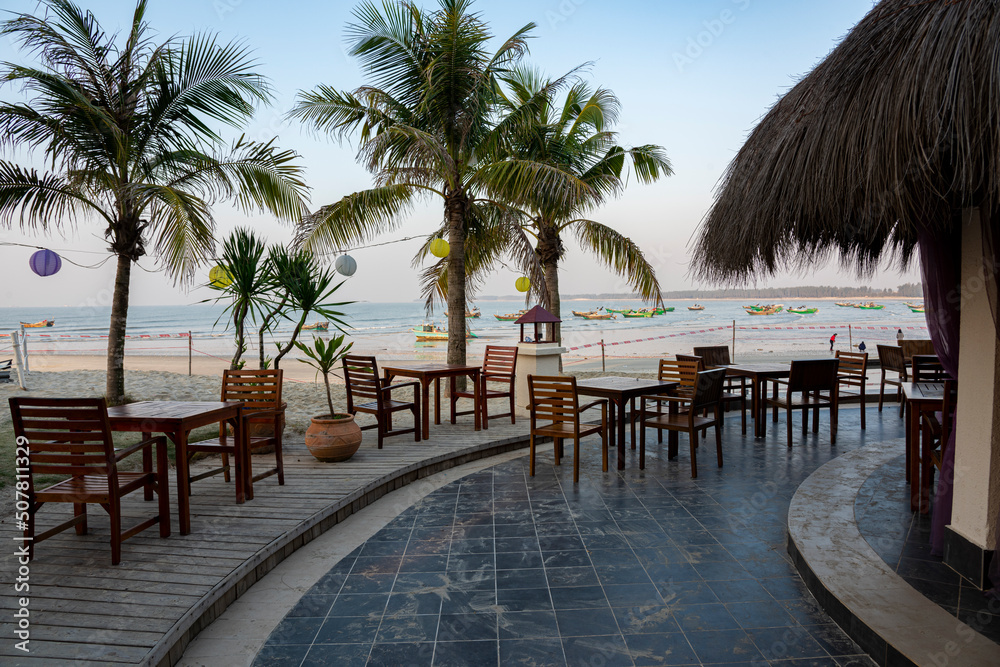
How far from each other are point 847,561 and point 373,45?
8437 mm

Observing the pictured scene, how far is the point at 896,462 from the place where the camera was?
509cm

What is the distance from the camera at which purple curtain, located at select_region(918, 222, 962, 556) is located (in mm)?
3162

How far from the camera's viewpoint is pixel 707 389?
5348 mm

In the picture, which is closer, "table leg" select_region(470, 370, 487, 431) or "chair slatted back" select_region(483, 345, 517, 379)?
"table leg" select_region(470, 370, 487, 431)

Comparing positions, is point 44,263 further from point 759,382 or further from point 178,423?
point 759,382

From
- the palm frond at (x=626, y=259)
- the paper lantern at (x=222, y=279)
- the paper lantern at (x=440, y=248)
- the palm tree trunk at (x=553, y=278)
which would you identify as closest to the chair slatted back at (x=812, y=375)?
the palm frond at (x=626, y=259)

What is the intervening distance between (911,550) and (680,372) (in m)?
2.97

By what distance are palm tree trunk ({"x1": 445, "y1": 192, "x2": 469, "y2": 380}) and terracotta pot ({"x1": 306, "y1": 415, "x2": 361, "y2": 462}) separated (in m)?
3.56

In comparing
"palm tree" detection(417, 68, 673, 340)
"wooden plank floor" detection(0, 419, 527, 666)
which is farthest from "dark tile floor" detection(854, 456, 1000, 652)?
"palm tree" detection(417, 68, 673, 340)

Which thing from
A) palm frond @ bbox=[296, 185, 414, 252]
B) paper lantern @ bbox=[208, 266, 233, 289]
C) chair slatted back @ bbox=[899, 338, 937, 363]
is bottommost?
chair slatted back @ bbox=[899, 338, 937, 363]

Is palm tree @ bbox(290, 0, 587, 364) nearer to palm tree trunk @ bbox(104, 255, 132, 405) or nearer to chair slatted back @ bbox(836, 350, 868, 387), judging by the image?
palm tree trunk @ bbox(104, 255, 132, 405)

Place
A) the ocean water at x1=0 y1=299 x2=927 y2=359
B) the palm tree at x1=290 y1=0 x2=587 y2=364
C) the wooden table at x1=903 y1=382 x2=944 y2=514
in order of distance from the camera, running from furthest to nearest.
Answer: the ocean water at x1=0 y1=299 x2=927 y2=359, the palm tree at x1=290 y1=0 x2=587 y2=364, the wooden table at x1=903 y1=382 x2=944 y2=514

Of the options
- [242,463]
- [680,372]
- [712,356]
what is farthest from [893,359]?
[242,463]

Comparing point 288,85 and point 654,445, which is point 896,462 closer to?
point 654,445
